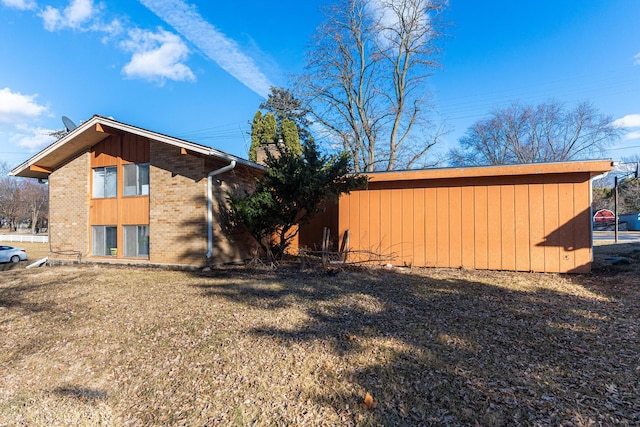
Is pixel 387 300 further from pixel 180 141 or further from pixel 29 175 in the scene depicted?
pixel 29 175

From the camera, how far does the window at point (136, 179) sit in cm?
1004

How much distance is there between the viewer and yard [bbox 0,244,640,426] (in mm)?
2521

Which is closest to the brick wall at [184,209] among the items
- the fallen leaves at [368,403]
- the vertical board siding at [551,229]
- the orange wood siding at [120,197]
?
the orange wood siding at [120,197]

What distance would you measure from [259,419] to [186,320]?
7.99ft

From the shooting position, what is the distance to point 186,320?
14.6 ft

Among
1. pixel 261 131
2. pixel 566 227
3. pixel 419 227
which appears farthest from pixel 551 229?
pixel 261 131

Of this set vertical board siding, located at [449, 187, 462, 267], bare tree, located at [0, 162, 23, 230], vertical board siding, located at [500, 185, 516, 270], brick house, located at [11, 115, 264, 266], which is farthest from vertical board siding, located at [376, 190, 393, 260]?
bare tree, located at [0, 162, 23, 230]

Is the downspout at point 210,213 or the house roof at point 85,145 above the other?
the house roof at point 85,145

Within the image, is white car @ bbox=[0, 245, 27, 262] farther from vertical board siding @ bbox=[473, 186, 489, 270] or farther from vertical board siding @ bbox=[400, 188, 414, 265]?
vertical board siding @ bbox=[473, 186, 489, 270]

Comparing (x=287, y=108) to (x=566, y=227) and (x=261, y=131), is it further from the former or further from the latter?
(x=566, y=227)

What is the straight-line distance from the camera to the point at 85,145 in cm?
1086

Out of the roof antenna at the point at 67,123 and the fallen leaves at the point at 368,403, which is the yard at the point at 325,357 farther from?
the roof antenna at the point at 67,123

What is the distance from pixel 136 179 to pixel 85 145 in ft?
8.48

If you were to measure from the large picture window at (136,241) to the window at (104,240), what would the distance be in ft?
1.68
